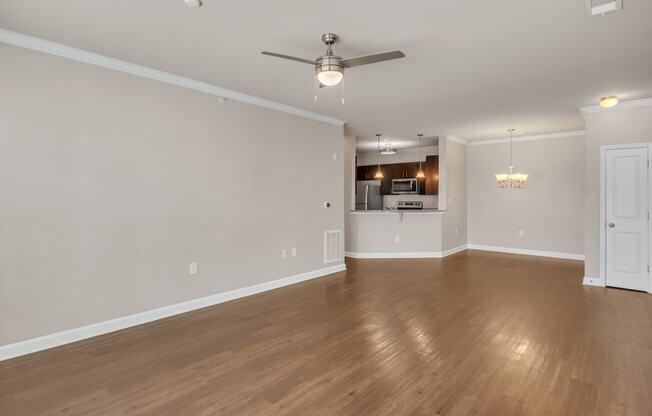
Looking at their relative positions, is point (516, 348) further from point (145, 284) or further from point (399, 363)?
point (145, 284)

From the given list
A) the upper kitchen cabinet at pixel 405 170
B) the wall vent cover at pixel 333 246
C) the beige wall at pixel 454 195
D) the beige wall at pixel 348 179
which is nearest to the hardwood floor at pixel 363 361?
the wall vent cover at pixel 333 246

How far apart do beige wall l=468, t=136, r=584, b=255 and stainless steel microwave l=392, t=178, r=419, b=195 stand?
1.30 meters

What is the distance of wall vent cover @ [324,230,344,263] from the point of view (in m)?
5.76

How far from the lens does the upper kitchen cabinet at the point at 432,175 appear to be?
7.99 meters

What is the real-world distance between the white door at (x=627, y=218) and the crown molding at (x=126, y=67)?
4.61m

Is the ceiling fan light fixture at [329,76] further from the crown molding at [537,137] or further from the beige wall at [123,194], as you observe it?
the crown molding at [537,137]

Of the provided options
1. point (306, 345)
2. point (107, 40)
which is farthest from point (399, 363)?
point (107, 40)

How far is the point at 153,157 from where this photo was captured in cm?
367

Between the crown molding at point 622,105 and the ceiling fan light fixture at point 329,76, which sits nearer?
the ceiling fan light fixture at point 329,76

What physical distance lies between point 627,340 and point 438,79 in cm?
309

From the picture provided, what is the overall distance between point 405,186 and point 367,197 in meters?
0.99

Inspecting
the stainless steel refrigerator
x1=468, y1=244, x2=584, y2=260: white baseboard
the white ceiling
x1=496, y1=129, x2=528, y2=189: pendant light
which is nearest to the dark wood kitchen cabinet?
the stainless steel refrigerator

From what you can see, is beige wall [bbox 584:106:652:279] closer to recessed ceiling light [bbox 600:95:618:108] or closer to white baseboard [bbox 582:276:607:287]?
white baseboard [bbox 582:276:607:287]

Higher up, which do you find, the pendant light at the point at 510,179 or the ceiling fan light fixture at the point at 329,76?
the ceiling fan light fixture at the point at 329,76
